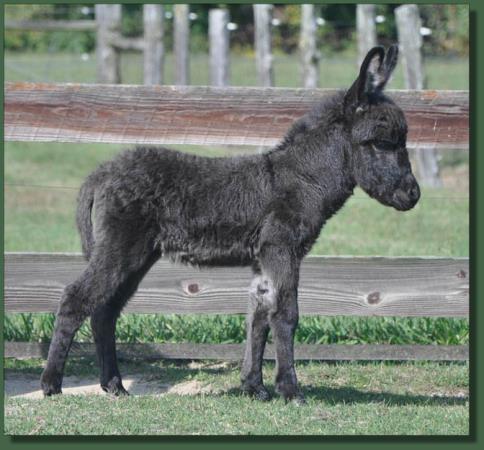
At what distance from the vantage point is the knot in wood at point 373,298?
7.43 meters

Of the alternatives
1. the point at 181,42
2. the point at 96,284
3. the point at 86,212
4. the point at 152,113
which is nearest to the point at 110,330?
the point at 96,284

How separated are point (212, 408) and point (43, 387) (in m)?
1.19

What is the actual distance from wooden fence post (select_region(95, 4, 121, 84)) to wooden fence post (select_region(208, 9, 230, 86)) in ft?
8.06

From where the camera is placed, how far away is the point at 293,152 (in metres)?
6.34

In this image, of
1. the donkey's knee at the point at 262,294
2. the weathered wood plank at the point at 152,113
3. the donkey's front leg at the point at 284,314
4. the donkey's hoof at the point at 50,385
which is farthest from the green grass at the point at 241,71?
the donkey's hoof at the point at 50,385

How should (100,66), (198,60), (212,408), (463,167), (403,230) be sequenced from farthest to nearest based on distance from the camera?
(198,60) < (100,66) < (463,167) < (403,230) < (212,408)

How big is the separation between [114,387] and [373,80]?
2.85m

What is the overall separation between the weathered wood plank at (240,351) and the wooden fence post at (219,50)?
10.4 m

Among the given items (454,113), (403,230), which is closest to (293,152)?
(454,113)

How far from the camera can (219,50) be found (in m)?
17.3

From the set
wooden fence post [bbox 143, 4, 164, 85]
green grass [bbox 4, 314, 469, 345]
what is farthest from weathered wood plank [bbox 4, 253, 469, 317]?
wooden fence post [bbox 143, 4, 164, 85]

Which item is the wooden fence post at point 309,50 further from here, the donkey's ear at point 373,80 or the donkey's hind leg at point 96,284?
the donkey's hind leg at point 96,284

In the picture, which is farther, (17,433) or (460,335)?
(460,335)

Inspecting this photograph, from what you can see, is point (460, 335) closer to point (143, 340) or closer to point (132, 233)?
point (143, 340)
